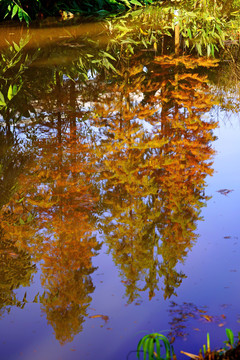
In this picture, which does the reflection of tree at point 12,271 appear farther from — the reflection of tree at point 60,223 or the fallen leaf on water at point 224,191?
the fallen leaf on water at point 224,191

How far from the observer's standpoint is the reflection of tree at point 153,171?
4359 millimetres

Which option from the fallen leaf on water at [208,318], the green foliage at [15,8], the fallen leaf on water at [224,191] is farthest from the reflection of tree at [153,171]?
the green foliage at [15,8]

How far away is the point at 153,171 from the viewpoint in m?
6.08

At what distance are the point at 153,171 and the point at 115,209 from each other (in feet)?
3.31

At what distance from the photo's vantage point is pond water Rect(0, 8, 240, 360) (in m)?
3.44

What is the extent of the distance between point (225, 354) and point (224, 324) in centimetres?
57

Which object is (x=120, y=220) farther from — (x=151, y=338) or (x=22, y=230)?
(x=151, y=338)

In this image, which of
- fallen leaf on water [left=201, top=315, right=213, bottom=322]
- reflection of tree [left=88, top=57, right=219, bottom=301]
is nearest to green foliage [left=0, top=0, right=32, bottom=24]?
reflection of tree [left=88, top=57, right=219, bottom=301]

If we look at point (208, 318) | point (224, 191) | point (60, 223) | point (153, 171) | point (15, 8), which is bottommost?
point (208, 318)

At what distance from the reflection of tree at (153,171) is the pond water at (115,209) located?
0.06ft

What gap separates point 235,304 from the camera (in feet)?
11.8

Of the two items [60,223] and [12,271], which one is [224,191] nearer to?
[60,223]

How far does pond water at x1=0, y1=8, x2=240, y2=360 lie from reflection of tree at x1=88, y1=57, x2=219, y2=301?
2cm

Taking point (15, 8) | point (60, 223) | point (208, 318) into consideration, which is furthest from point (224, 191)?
point (15, 8)
